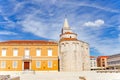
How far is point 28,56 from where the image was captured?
152 ft

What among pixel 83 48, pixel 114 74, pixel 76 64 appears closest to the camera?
pixel 114 74

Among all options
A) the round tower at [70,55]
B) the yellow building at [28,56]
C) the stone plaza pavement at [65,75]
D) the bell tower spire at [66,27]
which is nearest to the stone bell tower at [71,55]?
the round tower at [70,55]

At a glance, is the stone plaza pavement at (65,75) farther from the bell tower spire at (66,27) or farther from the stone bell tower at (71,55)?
the bell tower spire at (66,27)

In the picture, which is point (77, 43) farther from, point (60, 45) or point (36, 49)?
point (36, 49)

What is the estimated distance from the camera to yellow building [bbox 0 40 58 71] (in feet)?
151

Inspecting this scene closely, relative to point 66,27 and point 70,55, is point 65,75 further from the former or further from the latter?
point 66,27

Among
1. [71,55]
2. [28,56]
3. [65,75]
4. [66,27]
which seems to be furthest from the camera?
[66,27]

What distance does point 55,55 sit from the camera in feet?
154

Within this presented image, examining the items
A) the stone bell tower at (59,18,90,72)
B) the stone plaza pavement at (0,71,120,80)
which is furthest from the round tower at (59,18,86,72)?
the stone plaza pavement at (0,71,120,80)

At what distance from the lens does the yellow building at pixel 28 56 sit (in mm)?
46125

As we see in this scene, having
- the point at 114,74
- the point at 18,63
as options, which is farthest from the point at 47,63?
the point at 114,74

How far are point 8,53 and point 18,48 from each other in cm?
270

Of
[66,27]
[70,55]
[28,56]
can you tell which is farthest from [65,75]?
[66,27]

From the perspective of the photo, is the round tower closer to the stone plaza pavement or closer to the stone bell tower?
the stone bell tower
